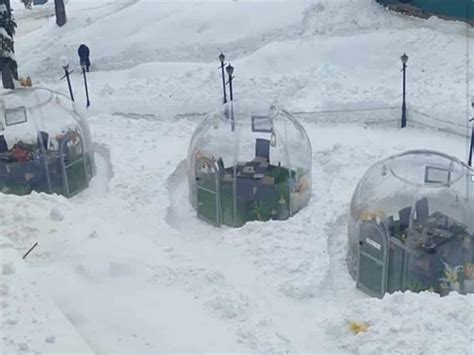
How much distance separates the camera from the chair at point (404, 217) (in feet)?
39.7

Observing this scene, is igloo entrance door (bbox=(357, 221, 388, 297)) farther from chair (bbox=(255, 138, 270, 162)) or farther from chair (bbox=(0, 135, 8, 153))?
chair (bbox=(0, 135, 8, 153))

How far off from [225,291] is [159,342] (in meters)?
1.54

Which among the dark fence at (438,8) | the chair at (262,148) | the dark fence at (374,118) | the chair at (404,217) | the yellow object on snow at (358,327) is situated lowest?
the yellow object on snow at (358,327)

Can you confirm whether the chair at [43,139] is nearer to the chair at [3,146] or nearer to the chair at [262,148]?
the chair at [3,146]

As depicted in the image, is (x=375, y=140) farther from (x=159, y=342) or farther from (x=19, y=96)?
(x=159, y=342)

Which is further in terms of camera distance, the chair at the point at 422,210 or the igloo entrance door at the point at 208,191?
the igloo entrance door at the point at 208,191

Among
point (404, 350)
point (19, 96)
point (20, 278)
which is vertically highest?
point (19, 96)

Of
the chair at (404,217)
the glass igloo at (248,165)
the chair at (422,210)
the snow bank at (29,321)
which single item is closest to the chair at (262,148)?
the glass igloo at (248,165)

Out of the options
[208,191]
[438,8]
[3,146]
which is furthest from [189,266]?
[438,8]

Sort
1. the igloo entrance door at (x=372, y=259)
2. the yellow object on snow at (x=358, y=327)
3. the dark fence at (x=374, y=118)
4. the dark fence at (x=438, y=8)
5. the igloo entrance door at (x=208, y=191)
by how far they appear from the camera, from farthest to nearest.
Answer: the dark fence at (x=438, y=8), the dark fence at (x=374, y=118), the igloo entrance door at (x=208, y=191), the igloo entrance door at (x=372, y=259), the yellow object on snow at (x=358, y=327)

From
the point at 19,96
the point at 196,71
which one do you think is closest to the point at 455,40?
the point at 196,71

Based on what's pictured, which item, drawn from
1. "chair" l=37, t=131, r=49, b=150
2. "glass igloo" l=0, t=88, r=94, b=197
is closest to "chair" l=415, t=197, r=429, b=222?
"glass igloo" l=0, t=88, r=94, b=197

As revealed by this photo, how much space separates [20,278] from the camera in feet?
35.0

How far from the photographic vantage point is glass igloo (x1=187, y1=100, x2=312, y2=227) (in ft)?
46.8
